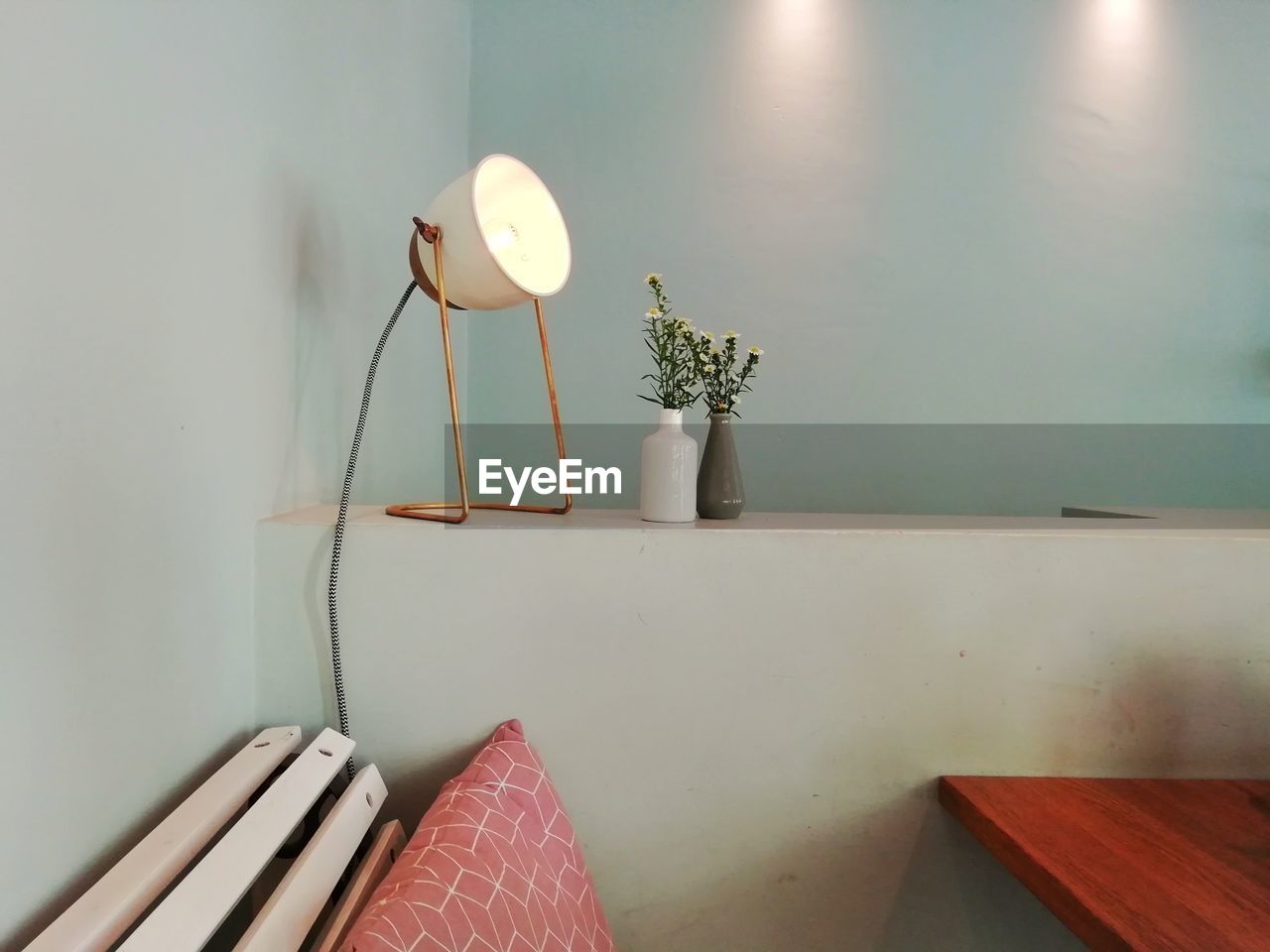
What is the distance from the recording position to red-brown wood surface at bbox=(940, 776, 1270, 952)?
26.0 inches

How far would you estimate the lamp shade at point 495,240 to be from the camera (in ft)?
3.12

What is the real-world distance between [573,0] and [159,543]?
178cm

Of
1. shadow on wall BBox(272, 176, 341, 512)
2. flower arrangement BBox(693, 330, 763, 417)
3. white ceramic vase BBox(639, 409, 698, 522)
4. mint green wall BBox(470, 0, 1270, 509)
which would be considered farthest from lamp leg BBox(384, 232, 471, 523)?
mint green wall BBox(470, 0, 1270, 509)

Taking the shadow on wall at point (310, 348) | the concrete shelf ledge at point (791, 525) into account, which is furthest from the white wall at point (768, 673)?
the shadow on wall at point (310, 348)

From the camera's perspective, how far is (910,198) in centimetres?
195

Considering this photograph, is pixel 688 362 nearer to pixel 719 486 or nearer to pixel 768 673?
pixel 719 486

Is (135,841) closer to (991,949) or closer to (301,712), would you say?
(301,712)

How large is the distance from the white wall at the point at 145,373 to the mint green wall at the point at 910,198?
2.85 ft

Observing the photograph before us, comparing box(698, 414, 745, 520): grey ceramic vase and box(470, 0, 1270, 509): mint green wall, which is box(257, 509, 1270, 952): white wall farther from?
box(470, 0, 1270, 509): mint green wall

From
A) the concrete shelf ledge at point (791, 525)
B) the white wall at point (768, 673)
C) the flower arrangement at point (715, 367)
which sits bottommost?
the white wall at point (768, 673)

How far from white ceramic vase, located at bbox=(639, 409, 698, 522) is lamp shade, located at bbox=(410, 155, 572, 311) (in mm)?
258

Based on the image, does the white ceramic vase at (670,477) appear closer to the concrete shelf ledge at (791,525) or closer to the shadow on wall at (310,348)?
the concrete shelf ledge at (791,525)

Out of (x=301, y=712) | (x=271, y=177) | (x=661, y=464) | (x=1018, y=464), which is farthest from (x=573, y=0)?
(x=301, y=712)

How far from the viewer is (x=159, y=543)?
72 centimetres
